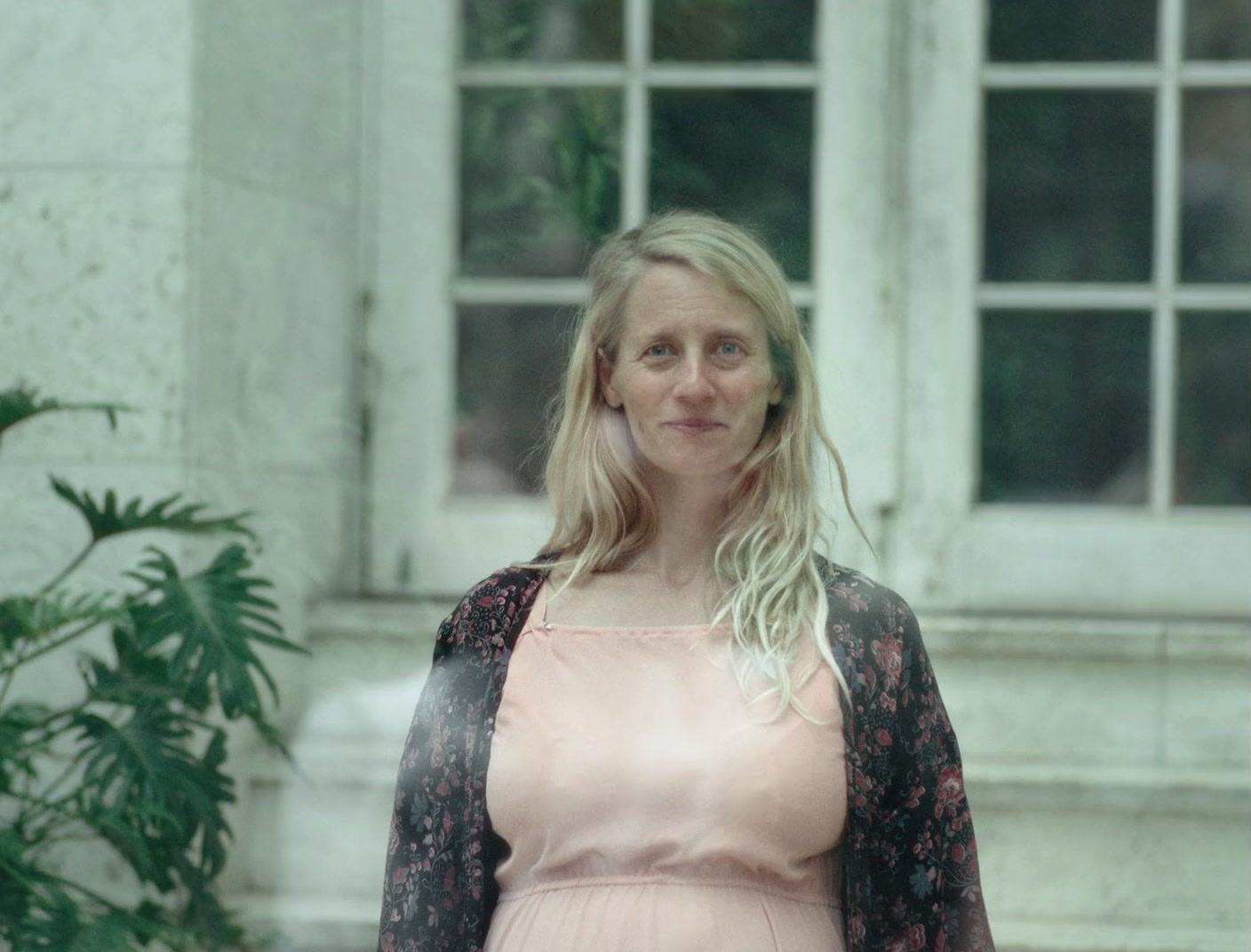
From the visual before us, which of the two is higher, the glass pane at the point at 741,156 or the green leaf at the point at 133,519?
the glass pane at the point at 741,156

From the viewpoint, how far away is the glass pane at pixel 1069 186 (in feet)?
6.75

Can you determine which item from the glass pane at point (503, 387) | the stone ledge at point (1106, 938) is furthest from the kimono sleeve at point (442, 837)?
the stone ledge at point (1106, 938)

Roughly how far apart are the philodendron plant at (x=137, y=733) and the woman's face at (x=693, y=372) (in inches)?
27.6

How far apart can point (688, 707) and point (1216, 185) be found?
124 centimetres

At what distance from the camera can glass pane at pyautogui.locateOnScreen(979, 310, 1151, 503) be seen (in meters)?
2.07

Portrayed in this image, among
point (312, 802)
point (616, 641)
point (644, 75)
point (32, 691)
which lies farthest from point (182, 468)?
point (616, 641)

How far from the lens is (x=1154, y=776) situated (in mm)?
1962

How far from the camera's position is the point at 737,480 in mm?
1220

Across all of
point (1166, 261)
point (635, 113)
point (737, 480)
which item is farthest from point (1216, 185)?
point (737, 480)

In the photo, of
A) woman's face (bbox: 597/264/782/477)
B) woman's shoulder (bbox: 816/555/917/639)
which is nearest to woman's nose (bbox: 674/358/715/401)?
woman's face (bbox: 597/264/782/477)

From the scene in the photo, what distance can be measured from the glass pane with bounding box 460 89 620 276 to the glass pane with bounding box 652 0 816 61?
11 centimetres

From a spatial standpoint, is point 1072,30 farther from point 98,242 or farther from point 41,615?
point 41,615

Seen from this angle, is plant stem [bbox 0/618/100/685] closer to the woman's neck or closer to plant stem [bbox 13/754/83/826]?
plant stem [bbox 13/754/83/826]

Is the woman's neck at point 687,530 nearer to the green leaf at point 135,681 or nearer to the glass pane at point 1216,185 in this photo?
the green leaf at point 135,681
